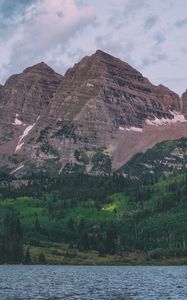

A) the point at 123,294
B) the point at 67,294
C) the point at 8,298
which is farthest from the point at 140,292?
the point at 8,298

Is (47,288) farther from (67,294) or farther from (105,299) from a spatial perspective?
(105,299)

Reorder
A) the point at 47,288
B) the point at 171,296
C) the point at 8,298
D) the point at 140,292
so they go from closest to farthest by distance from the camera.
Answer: the point at 8,298, the point at 171,296, the point at 140,292, the point at 47,288

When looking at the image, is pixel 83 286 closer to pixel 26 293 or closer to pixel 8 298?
pixel 26 293

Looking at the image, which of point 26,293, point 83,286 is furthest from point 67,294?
point 83,286

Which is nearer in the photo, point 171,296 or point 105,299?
point 105,299

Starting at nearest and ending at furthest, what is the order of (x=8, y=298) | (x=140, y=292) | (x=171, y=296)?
1. (x=8, y=298)
2. (x=171, y=296)
3. (x=140, y=292)

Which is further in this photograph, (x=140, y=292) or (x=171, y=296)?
(x=140, y=292)

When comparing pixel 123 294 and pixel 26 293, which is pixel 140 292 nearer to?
pixel 123 294

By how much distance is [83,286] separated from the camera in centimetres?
16400

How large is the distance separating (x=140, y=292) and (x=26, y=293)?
83.3ft

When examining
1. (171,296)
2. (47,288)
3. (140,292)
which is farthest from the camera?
(47,288)

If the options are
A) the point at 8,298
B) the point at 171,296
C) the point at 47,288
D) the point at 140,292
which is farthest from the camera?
the point at 47,288

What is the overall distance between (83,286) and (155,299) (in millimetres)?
41760

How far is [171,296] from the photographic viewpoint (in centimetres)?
13338
